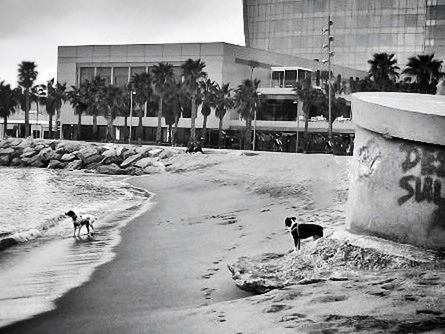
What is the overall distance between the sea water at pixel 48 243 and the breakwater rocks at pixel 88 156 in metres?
20.1

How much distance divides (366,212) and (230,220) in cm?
922

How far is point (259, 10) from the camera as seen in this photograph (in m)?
155

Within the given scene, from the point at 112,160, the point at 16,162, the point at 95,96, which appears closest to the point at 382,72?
the point at 112,160

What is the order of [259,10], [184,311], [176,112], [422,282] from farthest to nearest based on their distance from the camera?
[259,10]
[176,112]
[184,311]
[422,282]

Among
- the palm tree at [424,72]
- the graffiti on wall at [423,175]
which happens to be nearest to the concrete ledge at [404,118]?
the graffiti on wall at [423,175]

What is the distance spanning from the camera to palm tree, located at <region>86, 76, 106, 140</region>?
91.8m

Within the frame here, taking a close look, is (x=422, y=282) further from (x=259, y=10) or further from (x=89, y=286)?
(x=259, y=10)

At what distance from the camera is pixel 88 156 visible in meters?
66.2

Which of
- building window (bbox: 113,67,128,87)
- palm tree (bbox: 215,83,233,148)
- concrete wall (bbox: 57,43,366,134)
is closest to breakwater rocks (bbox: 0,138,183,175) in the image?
palm tree (bbox: 215,83,233,148)

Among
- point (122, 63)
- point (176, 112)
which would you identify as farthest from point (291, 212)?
point (122, 63)

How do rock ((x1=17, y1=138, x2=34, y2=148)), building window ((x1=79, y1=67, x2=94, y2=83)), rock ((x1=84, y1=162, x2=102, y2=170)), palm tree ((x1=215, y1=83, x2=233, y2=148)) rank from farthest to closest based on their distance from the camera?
building window ((x1=79, y1=67, x2=94, y2=83)), palm tree ((x1=215, y1=83, x2=233, y2=148)), rock ((x1=17, y1=138, x2=34, y2=148)), rock ((x1=84, y1=162, x2=102, y2=170))

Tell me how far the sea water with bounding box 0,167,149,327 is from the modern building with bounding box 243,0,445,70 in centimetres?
12095

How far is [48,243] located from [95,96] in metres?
78.4

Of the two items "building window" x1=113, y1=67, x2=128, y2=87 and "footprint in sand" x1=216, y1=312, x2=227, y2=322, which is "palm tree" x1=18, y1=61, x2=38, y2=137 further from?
"footprint in sand" x1=216, y1=312, x2=227, y2=322
